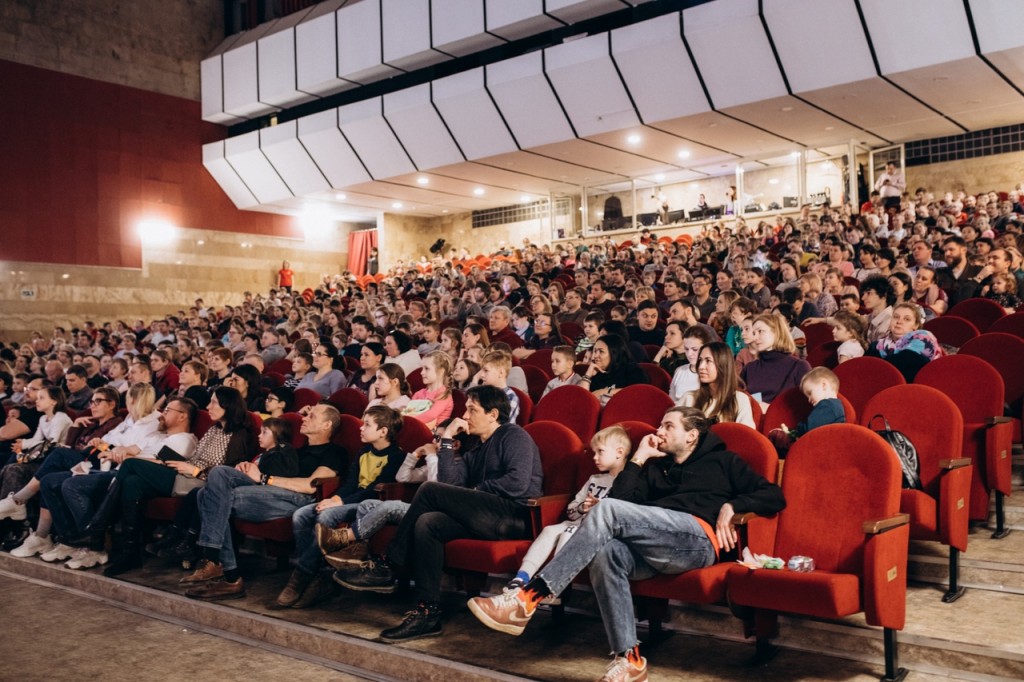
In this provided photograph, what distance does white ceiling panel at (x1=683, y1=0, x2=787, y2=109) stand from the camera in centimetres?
1009

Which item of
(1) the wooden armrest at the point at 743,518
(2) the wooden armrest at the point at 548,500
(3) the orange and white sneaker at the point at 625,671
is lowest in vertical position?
(3) the orange and white sneaker at the point at 625,671

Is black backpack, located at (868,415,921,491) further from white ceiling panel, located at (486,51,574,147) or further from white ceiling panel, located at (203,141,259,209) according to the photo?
white ceiling panel, located at (203,141,259,209)

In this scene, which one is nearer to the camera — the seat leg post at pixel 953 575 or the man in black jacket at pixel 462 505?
the seat leg post at pixel 953 575

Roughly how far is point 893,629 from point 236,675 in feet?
7.22

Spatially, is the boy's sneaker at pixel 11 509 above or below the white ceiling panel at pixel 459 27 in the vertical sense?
below

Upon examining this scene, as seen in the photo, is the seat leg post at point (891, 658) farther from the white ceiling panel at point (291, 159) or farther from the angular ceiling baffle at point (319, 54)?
the white ceiling panel at point (291, 159)

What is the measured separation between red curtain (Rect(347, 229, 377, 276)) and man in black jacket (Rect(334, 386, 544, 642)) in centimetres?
1621

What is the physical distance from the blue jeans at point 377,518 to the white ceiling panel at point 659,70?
345 inches

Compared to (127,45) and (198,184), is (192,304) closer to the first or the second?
(198,184)

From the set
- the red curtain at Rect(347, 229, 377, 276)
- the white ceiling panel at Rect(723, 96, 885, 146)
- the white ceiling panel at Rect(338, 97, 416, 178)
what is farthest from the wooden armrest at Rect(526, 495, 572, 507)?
the red curtain at Rect(347, 229, 377, 276)

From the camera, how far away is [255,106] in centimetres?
1584

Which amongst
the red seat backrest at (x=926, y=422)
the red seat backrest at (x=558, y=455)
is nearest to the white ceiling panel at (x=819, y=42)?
the red seat backrest at (x=926, y=422)

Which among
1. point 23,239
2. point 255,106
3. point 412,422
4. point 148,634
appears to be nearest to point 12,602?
point 148,634

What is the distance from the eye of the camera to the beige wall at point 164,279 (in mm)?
14117
